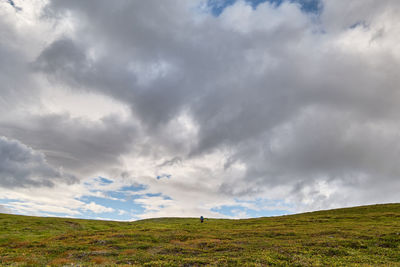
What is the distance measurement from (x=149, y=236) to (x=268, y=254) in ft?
83.4

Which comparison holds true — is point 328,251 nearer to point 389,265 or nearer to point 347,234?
point 389,265

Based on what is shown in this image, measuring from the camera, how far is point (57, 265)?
23.3 metres

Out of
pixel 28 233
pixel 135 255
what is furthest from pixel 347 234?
pixel 28 233

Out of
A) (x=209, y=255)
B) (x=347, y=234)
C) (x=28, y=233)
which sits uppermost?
(x=347, y=234)

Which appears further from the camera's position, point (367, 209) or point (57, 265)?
point (367, 209)

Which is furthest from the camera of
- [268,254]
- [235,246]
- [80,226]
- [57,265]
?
[80,226]

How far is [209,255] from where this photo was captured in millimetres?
27328

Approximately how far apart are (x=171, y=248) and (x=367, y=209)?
8292 cm

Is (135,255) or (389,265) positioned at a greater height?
(389,265)

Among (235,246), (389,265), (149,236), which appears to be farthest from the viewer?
(149,236)

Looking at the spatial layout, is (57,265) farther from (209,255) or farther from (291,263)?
(291,263)

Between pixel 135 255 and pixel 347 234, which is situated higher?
pixel 347 234

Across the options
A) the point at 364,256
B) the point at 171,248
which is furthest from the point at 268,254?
the point at 171,248

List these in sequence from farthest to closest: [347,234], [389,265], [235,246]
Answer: [347,234], [235,246], [389,265]
